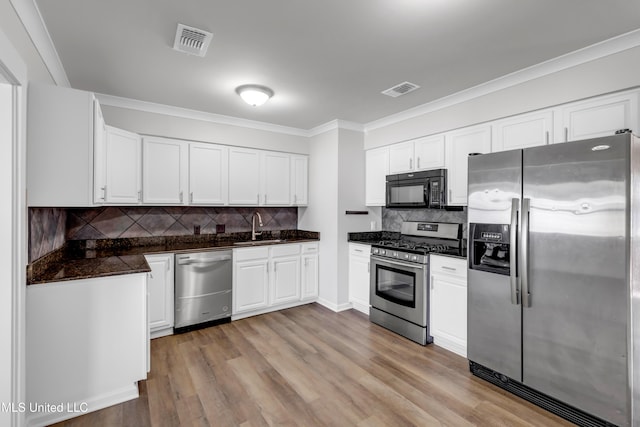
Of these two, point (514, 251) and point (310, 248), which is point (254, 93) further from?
point (514, 251)

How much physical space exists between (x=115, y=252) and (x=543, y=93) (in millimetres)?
4377

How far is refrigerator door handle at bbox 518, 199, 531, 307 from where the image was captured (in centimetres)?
223

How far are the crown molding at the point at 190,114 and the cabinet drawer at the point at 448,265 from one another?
2688 mm

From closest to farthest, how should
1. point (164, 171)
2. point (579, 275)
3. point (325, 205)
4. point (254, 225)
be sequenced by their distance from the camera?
1. point (579, 275)
2. point (164, 171)
3. point (325, 205)
4. point (254, 225)

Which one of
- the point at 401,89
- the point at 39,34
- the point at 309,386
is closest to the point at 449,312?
the point at 309,386

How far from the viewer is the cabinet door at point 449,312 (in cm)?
291

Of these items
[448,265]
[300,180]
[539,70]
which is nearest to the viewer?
[539,70]

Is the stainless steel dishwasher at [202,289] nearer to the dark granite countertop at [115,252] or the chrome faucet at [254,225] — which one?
the dark granite countertop at [115,252]

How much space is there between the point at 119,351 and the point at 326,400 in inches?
60.4

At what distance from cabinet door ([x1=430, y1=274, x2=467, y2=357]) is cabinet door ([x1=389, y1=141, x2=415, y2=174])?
1.37 metres

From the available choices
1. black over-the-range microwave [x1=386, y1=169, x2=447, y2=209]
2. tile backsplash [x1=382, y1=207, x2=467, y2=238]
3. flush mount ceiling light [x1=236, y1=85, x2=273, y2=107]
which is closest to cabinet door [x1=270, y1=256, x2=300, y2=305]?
tile backsplash [x1=382, y1=207, x2=467, y2=238]

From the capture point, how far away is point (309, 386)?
2.45 metres

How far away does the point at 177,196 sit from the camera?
374cm

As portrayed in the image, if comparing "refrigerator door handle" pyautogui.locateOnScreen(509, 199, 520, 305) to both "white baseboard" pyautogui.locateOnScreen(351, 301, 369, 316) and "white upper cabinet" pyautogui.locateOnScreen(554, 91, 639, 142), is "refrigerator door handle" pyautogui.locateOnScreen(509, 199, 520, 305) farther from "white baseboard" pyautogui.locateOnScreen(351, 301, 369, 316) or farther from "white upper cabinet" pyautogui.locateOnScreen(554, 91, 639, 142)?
"white baseboard" pyautogui.locateOnScreen(351, 301, 369, 316)
